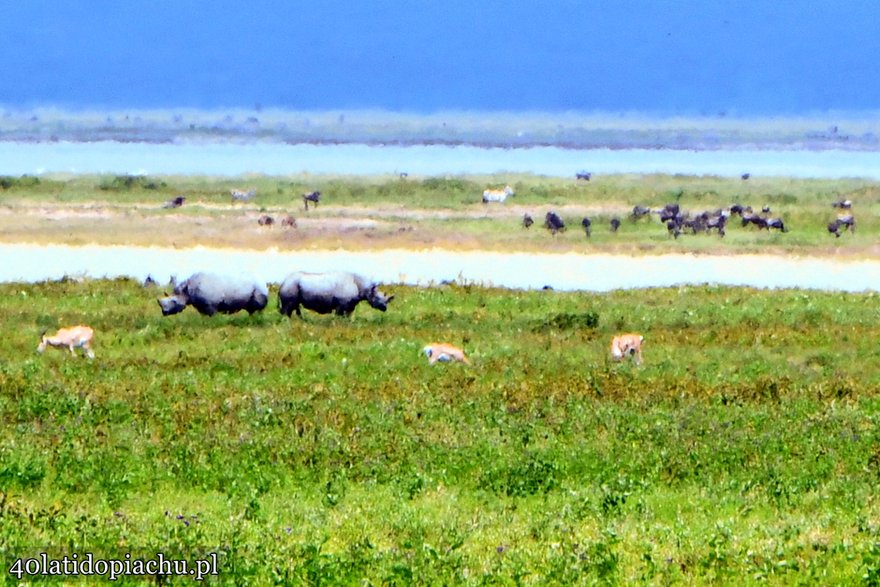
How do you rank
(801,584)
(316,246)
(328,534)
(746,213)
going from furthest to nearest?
(746,213)
(316,246)
(328,534)
(801,584)

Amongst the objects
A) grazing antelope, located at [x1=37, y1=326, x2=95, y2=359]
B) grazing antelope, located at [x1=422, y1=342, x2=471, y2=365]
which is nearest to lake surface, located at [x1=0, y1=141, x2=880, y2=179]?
grazing antelope, located at [x1=37, y1=326, x2=95, y2=359]

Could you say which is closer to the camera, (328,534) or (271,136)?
(328,534)

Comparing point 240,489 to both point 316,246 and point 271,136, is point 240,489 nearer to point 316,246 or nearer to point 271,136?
point 316,246

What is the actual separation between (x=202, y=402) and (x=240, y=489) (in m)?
3.63

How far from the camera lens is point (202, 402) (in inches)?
669

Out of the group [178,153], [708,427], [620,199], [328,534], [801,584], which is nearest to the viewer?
[801,584]

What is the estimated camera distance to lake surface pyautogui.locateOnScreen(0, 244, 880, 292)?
38688 mm

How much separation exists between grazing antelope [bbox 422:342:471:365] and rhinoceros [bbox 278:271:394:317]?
546cm

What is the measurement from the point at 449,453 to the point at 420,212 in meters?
51.0

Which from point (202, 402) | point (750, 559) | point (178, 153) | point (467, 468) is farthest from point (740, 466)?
point (178, 153)

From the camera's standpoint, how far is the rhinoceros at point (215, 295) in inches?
1032

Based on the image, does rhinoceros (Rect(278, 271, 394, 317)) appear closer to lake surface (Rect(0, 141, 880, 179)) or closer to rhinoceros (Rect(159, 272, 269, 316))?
rhinoceros (Rect(159, 272, 269, 316))

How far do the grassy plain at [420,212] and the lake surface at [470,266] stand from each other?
6.54 feet

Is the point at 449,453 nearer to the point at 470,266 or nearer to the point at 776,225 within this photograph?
the point at 470,266
